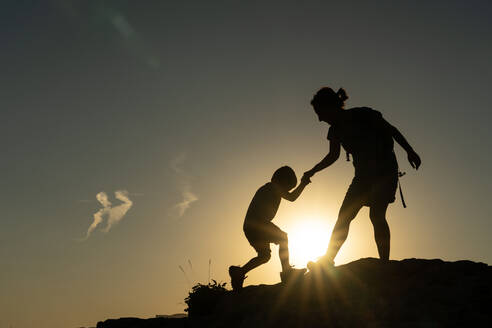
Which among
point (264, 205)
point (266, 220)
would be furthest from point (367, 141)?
point (266, 220)

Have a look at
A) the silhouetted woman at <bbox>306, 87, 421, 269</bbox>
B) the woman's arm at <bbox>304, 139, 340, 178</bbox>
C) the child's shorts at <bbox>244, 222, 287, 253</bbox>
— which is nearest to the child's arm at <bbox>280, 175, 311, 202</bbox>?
the woman's arm at <bbox>304, 139, 340, 178</bbox>

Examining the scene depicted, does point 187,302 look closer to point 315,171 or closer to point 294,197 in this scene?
point 294,197

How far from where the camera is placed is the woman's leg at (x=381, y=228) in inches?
263

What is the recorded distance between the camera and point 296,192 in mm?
7820

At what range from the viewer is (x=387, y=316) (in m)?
4.95

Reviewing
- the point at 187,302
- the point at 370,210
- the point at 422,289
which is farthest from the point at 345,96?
the point at 187,302

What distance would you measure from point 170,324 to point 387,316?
11.5ft

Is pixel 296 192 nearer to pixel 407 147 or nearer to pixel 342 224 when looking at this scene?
pixel 342 224

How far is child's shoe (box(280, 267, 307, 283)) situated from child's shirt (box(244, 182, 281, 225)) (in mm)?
1001

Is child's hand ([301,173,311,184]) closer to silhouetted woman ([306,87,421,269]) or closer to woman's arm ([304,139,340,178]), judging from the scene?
woman's arm ([304,139,340,178])

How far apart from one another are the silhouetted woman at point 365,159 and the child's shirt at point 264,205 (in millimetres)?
1335

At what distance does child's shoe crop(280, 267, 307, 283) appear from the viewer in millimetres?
6804

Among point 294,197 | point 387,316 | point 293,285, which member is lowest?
point 387,316

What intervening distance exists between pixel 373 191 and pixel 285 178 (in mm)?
A: 1623
